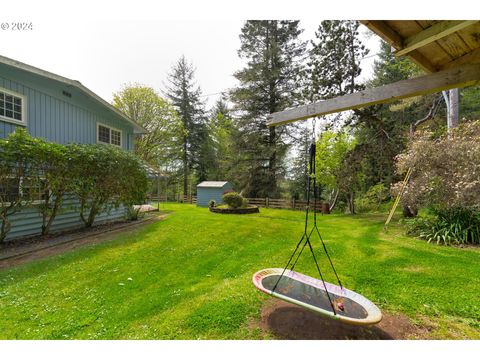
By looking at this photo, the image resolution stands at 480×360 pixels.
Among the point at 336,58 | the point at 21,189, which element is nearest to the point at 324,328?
the point at 21,189

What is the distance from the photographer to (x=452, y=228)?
6.14 m

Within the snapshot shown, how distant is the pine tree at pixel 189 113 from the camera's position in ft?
76.8

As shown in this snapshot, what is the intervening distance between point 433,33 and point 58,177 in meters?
7.96

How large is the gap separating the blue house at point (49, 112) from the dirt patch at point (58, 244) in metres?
0.81

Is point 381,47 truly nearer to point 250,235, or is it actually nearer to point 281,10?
point 250,235

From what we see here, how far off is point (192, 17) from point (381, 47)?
23466 millimetres

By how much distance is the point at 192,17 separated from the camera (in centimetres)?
232

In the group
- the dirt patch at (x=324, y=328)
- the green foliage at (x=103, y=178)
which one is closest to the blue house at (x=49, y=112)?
the green foliage at (x=103, y=178)

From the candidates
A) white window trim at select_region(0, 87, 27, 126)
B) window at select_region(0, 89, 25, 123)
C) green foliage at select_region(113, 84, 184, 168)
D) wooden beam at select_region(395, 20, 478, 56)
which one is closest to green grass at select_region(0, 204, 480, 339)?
wooden beam at select_region(395, 20, 478, 56)

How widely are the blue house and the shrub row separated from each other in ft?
1.47

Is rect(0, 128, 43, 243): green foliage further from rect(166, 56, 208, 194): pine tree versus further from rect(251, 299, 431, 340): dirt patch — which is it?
rect(166, 56, 208, 194): pine tree

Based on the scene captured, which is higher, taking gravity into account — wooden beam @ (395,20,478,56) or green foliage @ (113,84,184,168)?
green foliage @ (113,84,184,168)

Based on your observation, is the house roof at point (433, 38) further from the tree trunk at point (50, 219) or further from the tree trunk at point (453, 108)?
the tree trunk at point (453, 108)

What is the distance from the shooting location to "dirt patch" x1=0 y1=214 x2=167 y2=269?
15.9ft
